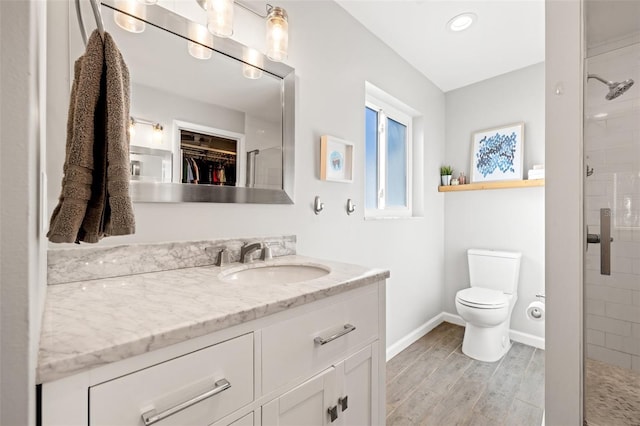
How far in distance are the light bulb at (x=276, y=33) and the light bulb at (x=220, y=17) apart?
0.69ft

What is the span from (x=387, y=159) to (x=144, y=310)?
226 centimetres

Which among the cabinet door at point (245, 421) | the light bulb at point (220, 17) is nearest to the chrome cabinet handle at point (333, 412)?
the cabinet door at point (245, 421)

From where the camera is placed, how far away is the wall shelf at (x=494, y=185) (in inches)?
93.9

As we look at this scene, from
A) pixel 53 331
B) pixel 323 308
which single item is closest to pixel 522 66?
pixel 323 308

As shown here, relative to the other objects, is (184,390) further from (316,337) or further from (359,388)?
(359,388)

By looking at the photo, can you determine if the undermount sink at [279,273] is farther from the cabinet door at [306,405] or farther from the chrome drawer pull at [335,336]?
the cabinet door at [306,405]

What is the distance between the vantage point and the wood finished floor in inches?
63.3

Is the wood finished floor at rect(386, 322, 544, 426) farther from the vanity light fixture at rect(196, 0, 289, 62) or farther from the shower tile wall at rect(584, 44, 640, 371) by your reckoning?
the vanity light fixture at rect(196, 0, 289, 62)

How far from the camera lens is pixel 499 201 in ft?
8.87

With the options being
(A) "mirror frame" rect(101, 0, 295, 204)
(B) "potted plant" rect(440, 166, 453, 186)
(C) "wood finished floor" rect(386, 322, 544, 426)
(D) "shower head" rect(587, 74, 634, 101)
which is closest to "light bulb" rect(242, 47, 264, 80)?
(A) "mirror frame" rect(101, 0, 295, 204)

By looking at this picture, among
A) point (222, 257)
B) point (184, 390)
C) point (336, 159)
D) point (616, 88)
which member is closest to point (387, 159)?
point (336, 159)

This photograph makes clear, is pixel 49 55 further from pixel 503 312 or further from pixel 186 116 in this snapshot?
pixel 503 312

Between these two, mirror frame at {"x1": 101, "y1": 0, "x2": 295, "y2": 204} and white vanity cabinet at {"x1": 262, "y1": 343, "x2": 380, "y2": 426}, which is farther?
mirror frame at {"x1": 101, "y1": 0, "x2": 295, "y2": 204}

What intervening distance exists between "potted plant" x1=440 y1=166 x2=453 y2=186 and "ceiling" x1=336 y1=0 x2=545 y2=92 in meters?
0.88
